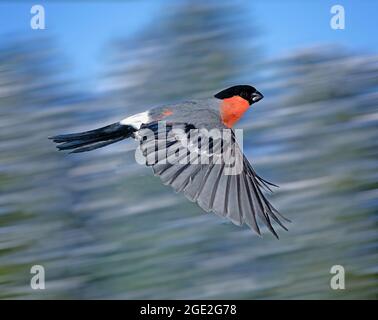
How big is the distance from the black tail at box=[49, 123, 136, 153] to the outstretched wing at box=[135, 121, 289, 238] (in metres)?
0.06

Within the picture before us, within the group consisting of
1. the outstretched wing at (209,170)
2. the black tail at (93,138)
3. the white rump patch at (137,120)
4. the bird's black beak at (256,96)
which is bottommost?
the outstretched wing at (209,170)

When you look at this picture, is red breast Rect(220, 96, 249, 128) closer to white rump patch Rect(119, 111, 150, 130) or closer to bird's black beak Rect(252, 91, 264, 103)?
bird's black beak Rect(252, 91, 264, 103)

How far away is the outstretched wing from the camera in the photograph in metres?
2.79

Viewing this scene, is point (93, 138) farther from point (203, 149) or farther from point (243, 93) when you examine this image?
point (243, 93)

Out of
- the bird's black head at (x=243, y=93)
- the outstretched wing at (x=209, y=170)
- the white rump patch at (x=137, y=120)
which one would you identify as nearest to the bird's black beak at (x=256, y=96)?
the bird's black head at (x=243, y=93)

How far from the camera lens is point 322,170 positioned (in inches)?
115

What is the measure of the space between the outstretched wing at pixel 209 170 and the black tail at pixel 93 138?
6cm

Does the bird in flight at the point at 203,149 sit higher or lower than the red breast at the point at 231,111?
lower

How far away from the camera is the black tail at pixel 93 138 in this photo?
2.90 meters

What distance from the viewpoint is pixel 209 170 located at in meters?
2.83

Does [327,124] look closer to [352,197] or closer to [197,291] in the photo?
[352,197]

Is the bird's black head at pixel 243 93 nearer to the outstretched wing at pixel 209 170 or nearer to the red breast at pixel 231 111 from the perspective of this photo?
the red breast at pixel 231 111

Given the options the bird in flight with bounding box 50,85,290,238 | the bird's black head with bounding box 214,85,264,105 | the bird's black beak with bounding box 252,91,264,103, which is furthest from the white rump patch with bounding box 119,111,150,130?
the bird's black beak with bounding box 252,91,264,103
